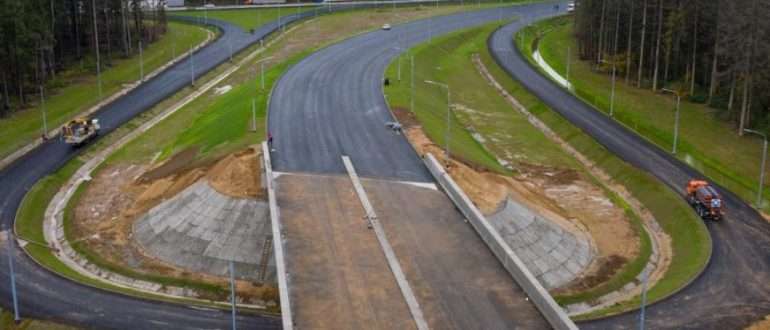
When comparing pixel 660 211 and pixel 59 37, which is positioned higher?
pixel 59 37

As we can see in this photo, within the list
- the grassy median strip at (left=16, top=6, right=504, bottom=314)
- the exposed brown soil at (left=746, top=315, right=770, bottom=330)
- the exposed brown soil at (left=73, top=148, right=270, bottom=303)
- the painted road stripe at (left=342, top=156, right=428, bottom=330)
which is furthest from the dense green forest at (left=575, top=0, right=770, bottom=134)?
the exposed brown soil at (left=73, top=148, right=270, bottom=303)

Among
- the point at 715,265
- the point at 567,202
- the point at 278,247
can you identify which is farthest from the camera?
the point at 567,202

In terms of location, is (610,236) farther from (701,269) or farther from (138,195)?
(138,195)

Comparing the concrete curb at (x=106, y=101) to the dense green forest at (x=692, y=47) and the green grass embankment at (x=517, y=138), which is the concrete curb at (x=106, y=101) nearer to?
the green grass embankment at (x=517, y=138)

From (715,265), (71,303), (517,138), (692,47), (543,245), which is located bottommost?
(71,303)

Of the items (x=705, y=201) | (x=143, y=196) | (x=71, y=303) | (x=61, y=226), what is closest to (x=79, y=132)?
(x=143, y=196)

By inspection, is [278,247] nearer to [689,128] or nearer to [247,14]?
[689,128]

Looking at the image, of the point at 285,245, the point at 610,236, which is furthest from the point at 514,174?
the point at 285,245

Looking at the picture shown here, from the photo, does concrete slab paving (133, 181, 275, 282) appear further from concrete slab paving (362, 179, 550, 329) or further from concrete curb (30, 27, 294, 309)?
concrete slab paving (362, 179, 550, 329)

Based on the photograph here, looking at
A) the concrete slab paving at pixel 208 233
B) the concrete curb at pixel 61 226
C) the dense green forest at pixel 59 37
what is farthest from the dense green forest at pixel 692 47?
the dense green forest at pixel 59 37
